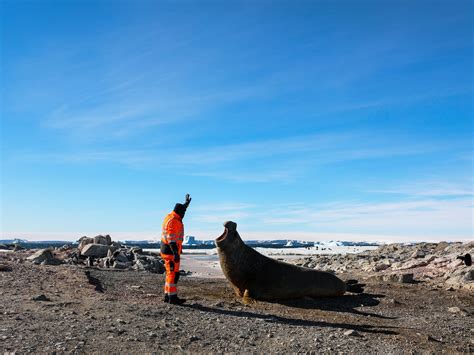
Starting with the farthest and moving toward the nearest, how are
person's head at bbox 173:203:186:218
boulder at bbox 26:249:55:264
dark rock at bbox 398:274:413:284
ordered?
boulder at bbox 26:249:55:264 → dark rock at bbox 398:274:413:284 → person's head at bbox 173:203:186:218

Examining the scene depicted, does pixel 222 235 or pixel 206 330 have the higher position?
pixel 222 235

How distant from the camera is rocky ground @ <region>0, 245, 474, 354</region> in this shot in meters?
6.82

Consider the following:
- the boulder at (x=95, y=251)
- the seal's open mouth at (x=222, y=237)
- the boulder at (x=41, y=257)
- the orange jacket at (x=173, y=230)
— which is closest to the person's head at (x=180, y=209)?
the orange jacket at (x=173, y=230)

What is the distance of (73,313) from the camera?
8172mm

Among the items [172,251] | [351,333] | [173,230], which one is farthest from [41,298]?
[351,333]

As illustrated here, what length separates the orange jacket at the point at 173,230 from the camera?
9750 millimetres

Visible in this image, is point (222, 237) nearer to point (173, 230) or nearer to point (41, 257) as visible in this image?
point (173, 230)

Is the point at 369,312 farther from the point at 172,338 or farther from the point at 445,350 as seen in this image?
the point at 172,338

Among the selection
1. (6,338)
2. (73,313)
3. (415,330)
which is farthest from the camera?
(415,330)

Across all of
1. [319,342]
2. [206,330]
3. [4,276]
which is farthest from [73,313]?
[4,276]

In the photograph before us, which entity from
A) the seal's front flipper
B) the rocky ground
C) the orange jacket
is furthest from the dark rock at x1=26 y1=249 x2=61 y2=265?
the orange jacket

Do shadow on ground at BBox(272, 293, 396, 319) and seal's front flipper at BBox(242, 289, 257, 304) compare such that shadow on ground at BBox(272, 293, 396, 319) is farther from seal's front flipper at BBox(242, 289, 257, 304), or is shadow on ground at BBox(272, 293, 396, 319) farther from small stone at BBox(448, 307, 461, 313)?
small stone at BBox(448, 307, 461, 313)

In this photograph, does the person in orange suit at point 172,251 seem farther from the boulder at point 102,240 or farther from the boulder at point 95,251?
the boulder at point 102,240

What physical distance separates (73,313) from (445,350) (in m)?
6.15
